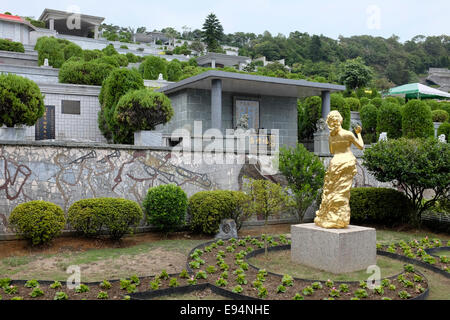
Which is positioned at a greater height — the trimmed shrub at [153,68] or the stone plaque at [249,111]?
the trimmed shrub at [153,68]

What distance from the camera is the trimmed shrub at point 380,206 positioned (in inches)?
488

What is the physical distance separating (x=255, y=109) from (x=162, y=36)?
5967cm

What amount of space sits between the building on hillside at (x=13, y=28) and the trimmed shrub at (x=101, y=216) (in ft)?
106

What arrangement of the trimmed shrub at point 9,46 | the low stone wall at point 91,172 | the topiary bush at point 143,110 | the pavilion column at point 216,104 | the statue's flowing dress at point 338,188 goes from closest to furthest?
the statue's flowing dress at point 338,188
the low stone wall at point 91,172
the topiary bush at point 143,110
the pavilion column at point 216,104
the trimmed shrub at point 9,46

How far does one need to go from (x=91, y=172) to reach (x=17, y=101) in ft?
8.73

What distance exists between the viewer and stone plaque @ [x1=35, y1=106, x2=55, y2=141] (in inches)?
571

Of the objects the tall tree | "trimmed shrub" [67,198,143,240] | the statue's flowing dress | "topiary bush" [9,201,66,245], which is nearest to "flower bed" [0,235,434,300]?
the statue's flowing dress

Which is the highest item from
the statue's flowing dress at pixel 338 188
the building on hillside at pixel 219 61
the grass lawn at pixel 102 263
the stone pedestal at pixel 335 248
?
the building on hillside at pixel 219 61

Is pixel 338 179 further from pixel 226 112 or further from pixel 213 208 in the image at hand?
pixel 226 112

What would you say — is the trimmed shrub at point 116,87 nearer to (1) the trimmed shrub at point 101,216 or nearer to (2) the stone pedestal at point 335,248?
(1) the trimmed shrub at point 101,216

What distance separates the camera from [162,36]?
71.6 metres

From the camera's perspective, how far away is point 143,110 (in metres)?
12.0

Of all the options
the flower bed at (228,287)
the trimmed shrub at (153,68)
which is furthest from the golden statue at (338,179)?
the trimmed shrub at (153,68)

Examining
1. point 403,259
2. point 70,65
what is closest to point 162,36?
point 70,65
